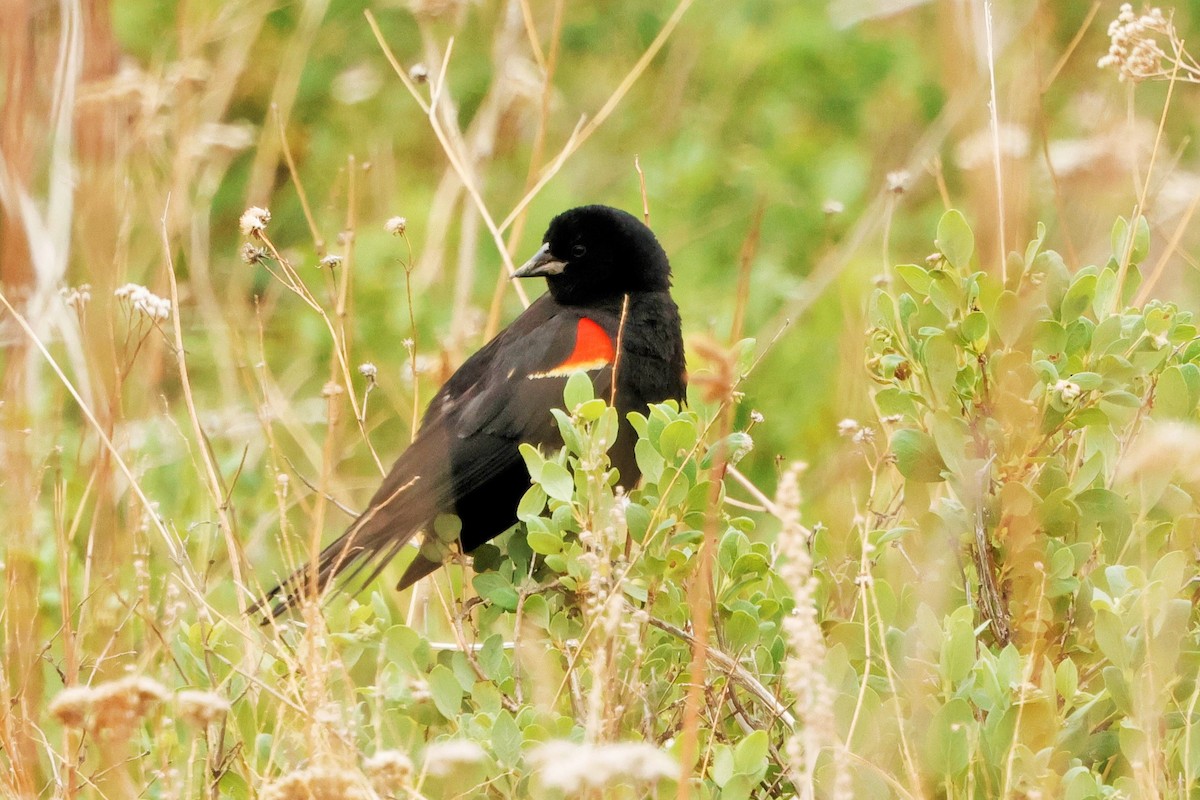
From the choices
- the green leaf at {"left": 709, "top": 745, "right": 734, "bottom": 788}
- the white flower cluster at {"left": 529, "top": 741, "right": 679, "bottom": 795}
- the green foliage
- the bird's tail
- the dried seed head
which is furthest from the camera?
the bird's tail

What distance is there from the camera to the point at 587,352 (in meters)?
3.31

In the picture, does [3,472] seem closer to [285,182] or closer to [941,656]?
[941,656]

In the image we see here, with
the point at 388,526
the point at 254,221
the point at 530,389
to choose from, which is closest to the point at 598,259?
the point at 530,389

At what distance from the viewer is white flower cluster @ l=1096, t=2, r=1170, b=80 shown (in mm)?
2590

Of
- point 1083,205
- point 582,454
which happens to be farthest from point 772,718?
point 1083,205

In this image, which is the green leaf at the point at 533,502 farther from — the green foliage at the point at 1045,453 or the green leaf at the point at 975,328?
the green leaf at the point at 975,328

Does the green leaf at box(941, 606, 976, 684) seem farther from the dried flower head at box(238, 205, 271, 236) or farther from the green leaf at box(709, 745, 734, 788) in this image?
the dried flower head at box(238, 205, 271, 236)

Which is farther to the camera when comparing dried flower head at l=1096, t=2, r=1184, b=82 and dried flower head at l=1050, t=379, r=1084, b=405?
dried flower head at l=1096, t=2, r=1184, b=82

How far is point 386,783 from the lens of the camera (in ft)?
5.24

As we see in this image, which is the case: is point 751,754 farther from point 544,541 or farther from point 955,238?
point 955,238

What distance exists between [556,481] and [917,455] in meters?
0.54

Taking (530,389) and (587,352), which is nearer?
(530,389)

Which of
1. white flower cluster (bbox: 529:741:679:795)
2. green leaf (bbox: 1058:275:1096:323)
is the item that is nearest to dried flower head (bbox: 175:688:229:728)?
white flower cluster (bbox: 529:741:679:795)

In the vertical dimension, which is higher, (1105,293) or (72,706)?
(1105,293)
